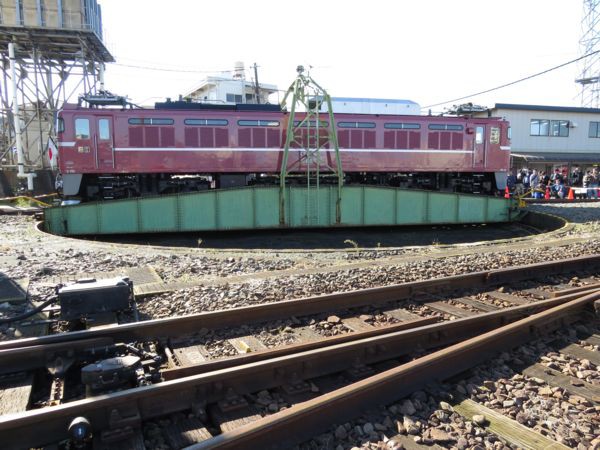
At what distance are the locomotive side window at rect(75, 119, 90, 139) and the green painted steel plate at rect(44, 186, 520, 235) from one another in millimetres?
3922

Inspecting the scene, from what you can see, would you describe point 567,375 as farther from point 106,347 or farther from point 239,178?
point 239,178

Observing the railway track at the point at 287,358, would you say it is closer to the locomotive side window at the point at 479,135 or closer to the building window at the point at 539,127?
the locomotive side window at the point at 479,135

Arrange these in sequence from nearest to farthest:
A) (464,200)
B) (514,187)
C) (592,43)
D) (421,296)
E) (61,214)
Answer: (421,296)
(61,214)
(464,200)
(514,187)
(592,43)

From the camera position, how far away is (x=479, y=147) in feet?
68.5

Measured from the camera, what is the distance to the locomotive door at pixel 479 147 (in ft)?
68.1

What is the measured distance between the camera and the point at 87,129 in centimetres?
1720

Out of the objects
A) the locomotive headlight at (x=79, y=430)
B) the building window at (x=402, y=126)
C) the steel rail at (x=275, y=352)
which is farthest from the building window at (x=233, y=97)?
the locomotive headlight at (x=79, y=430)

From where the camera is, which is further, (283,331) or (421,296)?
(421,296)

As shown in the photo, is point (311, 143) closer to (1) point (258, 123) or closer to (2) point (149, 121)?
(1) point (258, 123)

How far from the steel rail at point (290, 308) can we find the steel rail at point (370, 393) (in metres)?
1.76

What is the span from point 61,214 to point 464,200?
1473 centimetres

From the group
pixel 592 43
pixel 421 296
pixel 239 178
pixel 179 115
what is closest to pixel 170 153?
pixel 179 115

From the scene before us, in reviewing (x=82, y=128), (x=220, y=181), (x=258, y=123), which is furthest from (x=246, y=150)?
(x=82, y=128)

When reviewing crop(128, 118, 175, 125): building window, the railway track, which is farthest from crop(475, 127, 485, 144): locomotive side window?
the railway track
